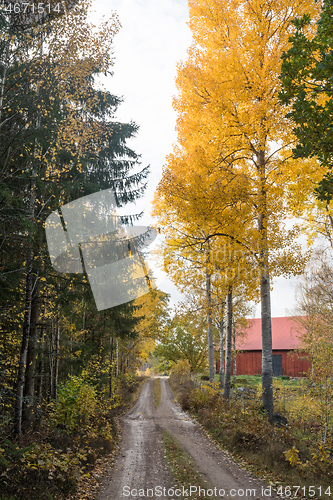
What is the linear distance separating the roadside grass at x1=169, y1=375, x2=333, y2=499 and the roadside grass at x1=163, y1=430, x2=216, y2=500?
4.11ft

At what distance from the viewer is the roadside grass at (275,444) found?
626 centimetres

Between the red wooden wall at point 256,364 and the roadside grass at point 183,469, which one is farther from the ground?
the roadside grass at point 183,469

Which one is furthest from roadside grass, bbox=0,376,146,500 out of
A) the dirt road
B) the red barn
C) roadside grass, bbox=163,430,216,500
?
the red barn

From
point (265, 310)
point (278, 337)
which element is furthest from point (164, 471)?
point (278, 337)

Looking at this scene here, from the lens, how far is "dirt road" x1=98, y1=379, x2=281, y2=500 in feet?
19.2

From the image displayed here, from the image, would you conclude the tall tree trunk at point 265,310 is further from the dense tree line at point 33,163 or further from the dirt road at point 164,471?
the dense tree line at point 33,163

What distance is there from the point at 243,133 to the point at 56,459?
830cm

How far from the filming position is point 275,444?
7.36m

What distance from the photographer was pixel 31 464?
5.21 m

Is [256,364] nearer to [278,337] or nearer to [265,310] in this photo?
[278,337]

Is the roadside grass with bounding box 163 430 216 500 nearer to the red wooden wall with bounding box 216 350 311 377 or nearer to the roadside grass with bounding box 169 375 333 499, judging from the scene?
the roadside grass with bounding box 169 375 333 499

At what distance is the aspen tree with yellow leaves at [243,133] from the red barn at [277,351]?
24783 millimetres

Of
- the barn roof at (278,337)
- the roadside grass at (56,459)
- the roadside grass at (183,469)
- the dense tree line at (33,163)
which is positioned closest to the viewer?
the roadside grass at (56,459)

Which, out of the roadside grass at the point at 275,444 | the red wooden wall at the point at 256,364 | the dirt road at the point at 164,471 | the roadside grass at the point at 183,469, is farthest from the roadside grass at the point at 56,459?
the red wooden wall at the point at 256,364
